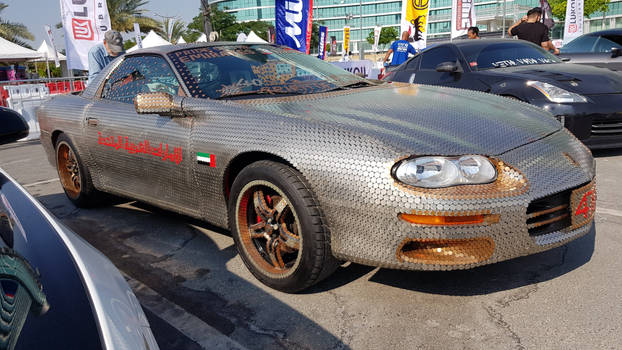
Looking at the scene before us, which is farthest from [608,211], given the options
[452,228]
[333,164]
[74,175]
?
[74,175]

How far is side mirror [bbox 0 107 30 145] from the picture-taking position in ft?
7.18

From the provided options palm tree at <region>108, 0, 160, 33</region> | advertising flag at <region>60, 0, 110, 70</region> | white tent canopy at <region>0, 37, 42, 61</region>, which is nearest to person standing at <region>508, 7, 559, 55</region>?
advertising flag at <region>60, 0, 110, 70</region>

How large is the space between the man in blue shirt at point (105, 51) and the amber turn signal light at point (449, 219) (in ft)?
18.7

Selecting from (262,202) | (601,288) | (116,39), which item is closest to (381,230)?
(262,202)

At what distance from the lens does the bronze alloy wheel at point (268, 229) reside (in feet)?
8.35

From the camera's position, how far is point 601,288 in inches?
96.0

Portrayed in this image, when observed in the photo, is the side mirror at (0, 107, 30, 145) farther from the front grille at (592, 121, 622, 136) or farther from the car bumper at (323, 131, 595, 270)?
the front grille at (592, 121, 622, 136)

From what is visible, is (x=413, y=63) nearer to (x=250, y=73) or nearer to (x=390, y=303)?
(x=250, y=73)

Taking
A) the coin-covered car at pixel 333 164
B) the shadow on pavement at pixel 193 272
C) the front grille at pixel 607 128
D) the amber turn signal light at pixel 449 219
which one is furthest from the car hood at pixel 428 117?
the front grille at pixel 607 128

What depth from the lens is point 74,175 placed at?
437 cm

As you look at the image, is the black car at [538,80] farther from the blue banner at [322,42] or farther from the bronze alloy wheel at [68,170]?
the blue banner at [322,42]

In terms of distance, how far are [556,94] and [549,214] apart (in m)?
3.17

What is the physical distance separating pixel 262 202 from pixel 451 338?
1.13 metres

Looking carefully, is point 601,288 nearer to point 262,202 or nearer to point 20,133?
point 262,202
